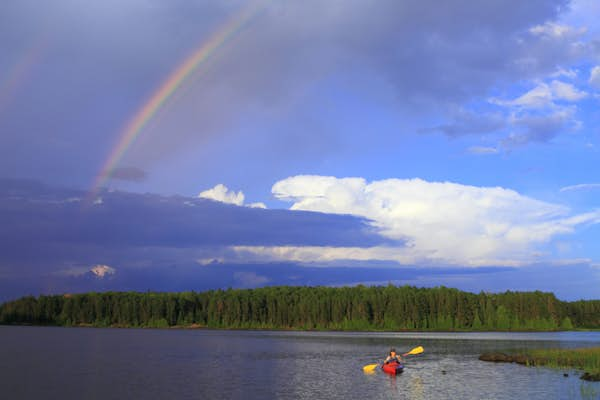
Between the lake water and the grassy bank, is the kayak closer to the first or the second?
the lake water

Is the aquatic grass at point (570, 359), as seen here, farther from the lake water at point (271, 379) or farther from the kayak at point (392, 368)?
the kayak at point (392, 368)

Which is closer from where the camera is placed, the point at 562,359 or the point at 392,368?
the point at 392,368

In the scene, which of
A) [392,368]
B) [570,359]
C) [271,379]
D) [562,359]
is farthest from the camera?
[562,359]

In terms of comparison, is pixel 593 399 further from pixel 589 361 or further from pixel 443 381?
pixel 589 361

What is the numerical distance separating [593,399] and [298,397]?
23263mm

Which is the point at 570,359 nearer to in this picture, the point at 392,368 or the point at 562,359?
the point at 562,359

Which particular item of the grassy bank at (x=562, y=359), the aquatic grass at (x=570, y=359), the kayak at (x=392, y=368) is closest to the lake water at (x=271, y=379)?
the kayak at (x=392, y=368)

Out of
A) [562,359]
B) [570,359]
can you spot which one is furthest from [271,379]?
[570,359]

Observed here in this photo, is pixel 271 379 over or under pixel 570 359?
under

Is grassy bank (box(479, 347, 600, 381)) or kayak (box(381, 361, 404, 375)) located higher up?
grassy bank (box(479, 347, 600, 381))

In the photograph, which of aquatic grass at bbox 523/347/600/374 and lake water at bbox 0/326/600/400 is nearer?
lake water at bbox 0/326/600/400

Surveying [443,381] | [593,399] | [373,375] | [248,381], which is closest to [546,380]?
[443,381]

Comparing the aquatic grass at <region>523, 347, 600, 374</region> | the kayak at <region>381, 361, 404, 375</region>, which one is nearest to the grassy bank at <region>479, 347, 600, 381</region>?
the aquatic grass at <region>523, 347, 600, 374</region>

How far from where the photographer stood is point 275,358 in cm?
9194
